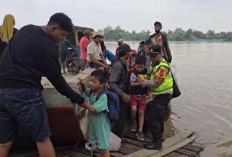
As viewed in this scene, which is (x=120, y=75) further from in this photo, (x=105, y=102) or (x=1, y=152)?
(x=1, y=152)

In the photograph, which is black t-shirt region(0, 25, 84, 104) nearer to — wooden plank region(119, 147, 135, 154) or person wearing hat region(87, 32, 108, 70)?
wooden plank region(119, 147, 135, 154)

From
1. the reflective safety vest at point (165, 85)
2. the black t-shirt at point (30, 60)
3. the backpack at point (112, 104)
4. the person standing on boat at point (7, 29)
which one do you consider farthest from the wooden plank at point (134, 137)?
the black t-shirt at point (30, 60)

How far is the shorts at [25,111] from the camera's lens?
3.27 metres

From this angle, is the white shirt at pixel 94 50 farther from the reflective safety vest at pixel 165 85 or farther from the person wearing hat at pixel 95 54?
the reflective safety vest at pixel 165 85

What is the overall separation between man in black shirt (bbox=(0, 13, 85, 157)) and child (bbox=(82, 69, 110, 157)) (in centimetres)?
59

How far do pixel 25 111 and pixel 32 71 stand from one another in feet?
1.27

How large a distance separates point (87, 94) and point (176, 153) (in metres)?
1.79

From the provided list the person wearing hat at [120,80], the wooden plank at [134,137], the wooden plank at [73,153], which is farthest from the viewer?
the wooden plank at [134,137]

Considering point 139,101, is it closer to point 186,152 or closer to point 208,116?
point 186,152

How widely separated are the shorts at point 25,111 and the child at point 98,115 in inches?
26.7

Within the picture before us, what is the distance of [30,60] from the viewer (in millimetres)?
3230

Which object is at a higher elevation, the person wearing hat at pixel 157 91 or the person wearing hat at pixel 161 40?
the person wearing hat at pixel 161 40

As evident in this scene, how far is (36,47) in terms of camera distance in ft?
10.5

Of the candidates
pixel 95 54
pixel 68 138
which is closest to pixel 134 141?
pixel 68 138
